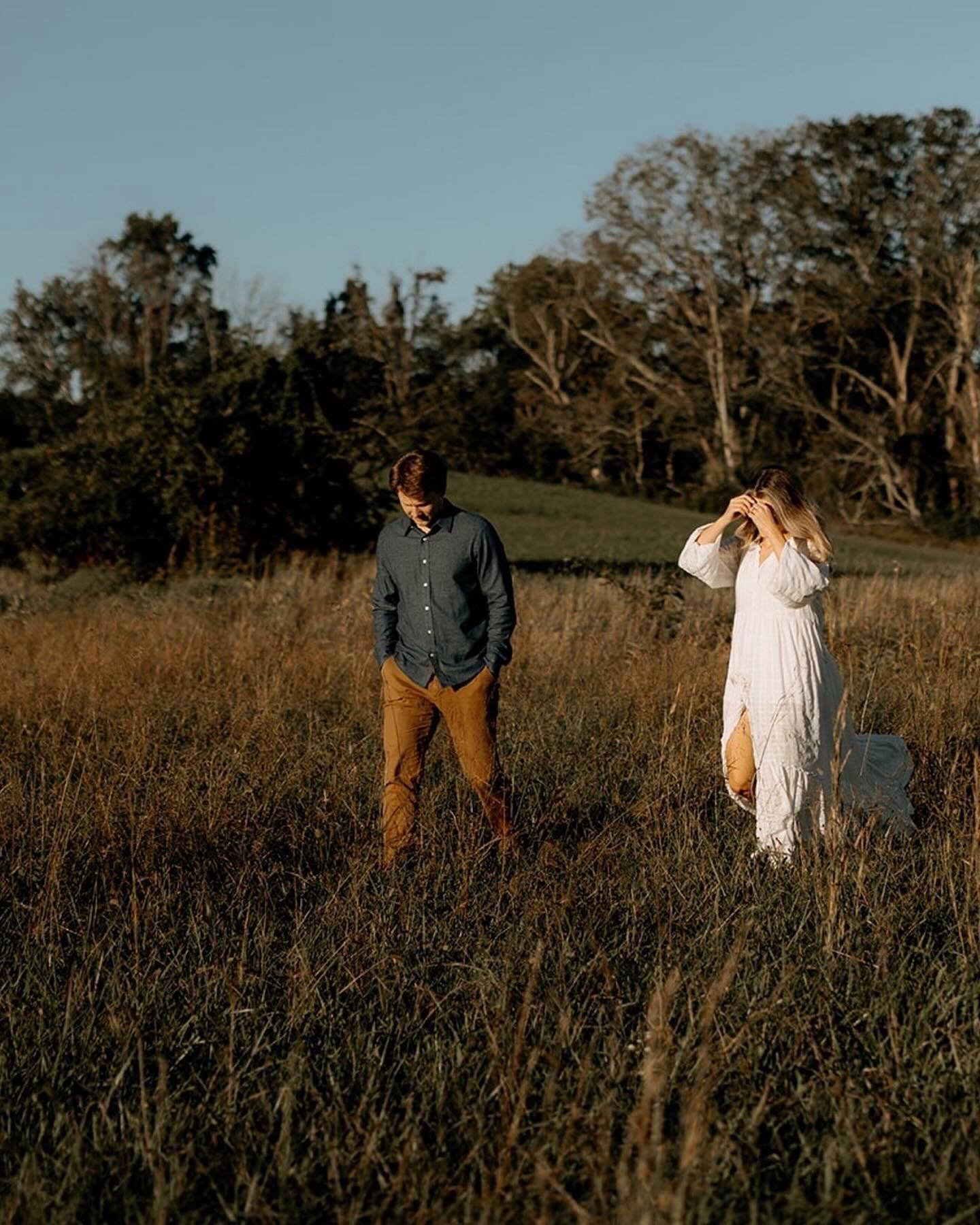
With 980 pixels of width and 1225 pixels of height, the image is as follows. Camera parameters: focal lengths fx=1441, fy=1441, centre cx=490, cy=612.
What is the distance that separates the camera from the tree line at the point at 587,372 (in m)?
18.8

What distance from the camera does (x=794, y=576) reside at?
568 centimetres

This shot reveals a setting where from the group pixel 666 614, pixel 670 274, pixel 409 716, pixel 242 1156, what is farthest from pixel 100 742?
pixel 670 274

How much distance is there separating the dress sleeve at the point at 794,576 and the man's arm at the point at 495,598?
→ 1.09 m

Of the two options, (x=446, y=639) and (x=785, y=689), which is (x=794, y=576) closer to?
(x=785, y=689)

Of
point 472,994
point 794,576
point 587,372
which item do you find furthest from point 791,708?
point 587,372

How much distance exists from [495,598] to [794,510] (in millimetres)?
1291

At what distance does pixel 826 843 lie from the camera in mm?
5129

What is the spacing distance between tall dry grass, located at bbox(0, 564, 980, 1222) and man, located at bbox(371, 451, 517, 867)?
26 cm

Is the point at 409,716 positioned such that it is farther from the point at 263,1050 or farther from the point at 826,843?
the point at 263,1050

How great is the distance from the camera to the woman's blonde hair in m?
5.75

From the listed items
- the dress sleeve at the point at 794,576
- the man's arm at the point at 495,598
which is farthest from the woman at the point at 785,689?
the man's arm at the point at 495,598

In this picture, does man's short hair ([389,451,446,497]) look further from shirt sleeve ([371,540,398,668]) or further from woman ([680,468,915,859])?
woman ([680,468,915,859])

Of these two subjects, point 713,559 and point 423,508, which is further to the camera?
point 713,559

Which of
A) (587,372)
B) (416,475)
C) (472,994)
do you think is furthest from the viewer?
(587,372)
